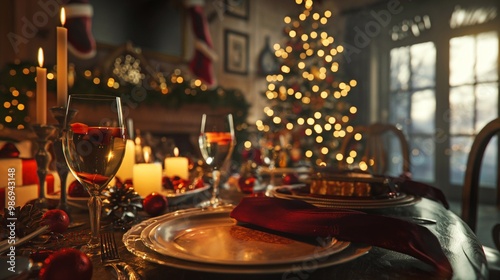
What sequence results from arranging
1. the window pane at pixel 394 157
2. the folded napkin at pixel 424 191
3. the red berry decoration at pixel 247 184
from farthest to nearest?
the window pane at pixel 394 157 → the red berry decoration at pixel 247 184 → the folded napkin at pixel 424 191

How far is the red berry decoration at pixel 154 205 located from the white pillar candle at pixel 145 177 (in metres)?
0.18

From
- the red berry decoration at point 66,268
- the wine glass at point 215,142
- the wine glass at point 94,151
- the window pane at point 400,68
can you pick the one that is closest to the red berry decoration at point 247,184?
the wine glass at point 215,142

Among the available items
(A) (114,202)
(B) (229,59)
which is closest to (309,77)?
(B) (229,59)

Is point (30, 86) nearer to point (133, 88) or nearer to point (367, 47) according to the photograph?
point (133, 88)

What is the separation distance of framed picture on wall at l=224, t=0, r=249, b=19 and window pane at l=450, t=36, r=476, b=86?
2.65 meters

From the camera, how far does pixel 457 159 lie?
14.0 ft

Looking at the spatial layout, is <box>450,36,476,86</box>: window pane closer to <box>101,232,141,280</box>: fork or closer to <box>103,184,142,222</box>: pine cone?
<box>103,184,142,222</box>: pine cone

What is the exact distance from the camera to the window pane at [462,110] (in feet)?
13.5

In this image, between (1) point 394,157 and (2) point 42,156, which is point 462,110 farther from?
(2) point 42,156

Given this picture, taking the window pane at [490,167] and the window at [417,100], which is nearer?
the window pane at [490,167]

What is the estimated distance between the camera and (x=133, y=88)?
3342 millimetres

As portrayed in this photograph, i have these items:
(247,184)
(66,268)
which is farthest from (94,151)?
(247,184)

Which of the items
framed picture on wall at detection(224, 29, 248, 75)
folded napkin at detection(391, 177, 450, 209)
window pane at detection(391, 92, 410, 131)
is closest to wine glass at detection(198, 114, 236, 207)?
folded napkin at detection(391, 177, 450, 209)

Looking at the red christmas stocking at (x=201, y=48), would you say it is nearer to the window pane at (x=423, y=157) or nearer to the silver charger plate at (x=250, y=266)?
the window pane at (x=423, y=157)
